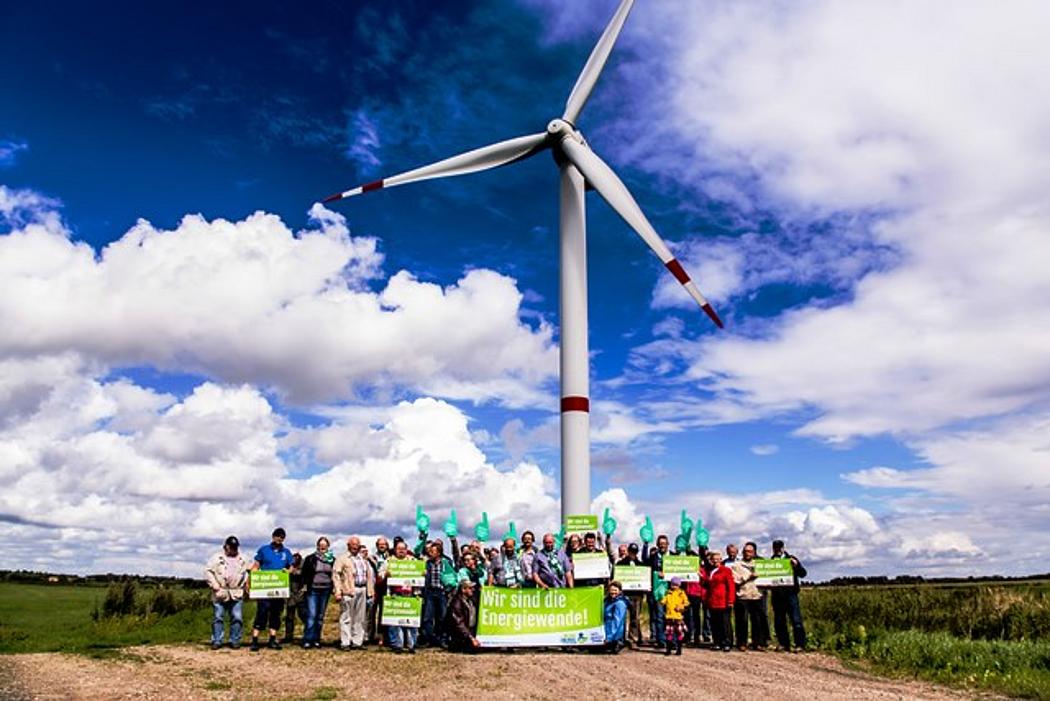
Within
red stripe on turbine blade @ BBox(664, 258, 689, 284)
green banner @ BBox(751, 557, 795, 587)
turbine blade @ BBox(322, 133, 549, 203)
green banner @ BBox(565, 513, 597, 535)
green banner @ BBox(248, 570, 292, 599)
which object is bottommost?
green banner @ BBox(248, 570, 292, 599)

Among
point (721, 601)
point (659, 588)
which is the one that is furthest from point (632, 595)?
point (721, 601)

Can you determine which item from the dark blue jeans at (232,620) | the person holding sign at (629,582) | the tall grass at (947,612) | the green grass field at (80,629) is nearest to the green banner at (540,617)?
the person holding sign at (629,582)

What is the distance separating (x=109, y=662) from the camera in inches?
646

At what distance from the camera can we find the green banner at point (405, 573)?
1959 cm

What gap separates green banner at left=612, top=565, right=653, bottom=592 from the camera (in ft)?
67.5

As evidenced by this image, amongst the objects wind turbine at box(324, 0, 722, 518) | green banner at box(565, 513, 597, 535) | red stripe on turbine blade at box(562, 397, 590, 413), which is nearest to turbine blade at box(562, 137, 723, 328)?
wind turbine at box(324, 0, 722, 518)

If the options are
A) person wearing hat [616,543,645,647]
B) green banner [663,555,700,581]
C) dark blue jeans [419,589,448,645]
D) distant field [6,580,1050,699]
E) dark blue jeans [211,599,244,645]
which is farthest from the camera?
person wearing hat [616,543,645,647]

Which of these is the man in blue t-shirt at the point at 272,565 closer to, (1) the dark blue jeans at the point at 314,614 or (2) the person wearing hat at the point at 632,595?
(1) the dark blue jeans at the point at 314,614

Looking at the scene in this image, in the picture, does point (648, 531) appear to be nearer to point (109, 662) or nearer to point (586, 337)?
point (586, 337)

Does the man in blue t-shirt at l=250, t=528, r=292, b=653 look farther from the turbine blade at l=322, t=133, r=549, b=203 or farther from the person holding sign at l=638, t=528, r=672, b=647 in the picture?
the turbine blade at l=322, t=133, r=549, b=203

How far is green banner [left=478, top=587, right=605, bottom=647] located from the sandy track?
1.34 feet

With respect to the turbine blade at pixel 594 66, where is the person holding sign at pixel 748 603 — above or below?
below

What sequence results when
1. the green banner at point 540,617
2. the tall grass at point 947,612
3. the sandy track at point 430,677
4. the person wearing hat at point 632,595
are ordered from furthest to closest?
1. the tall grass at point 947,612
2. the person wearing hat at point 632,595
3. the green banner at point 540,617
4. the sandy track at point 430,677

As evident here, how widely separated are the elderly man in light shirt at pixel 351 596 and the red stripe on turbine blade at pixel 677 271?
17.0m
